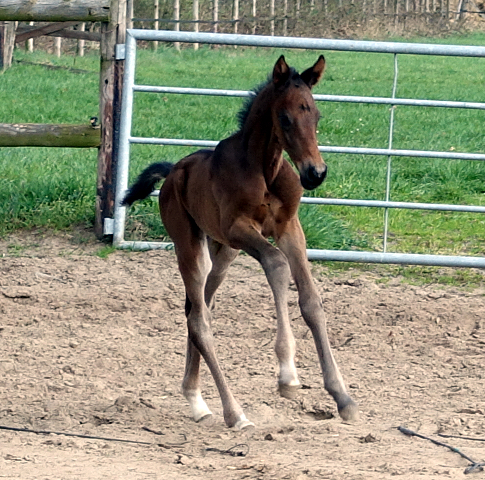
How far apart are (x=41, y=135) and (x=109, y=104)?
1.86 ft

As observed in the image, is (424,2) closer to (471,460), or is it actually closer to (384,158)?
(384,158)

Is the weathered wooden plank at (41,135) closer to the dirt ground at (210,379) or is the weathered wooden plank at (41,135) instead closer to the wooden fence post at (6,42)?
the dirt ground at (210,379)

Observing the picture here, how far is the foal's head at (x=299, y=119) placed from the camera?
3293 mm

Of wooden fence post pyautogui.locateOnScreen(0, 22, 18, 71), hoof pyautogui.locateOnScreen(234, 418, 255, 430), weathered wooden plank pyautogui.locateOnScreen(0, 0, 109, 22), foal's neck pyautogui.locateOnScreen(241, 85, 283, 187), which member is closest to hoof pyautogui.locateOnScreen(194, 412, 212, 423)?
hoof pyautogui.locateOnScreen(234, 418, 255, 430)

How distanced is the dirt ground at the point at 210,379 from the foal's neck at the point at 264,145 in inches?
45.2

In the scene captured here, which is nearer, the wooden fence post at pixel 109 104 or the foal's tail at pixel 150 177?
the foal's tail at pixel 150 177

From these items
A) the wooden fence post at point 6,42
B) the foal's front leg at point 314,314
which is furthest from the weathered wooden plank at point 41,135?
the wooden fence post at point 6,42

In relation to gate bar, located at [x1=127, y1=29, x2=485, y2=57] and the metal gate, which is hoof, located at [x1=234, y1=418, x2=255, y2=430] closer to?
the metal gate

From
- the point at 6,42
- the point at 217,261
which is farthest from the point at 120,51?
the point at 6,42

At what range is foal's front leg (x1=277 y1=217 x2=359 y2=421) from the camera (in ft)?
11.1

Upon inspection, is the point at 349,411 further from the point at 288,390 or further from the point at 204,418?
the point at 204,418

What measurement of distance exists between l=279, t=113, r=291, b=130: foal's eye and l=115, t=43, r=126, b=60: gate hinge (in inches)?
123

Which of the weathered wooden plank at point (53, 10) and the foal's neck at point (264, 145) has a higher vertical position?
the weathered wooden plank at point (53, 10)

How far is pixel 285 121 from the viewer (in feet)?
11.2
